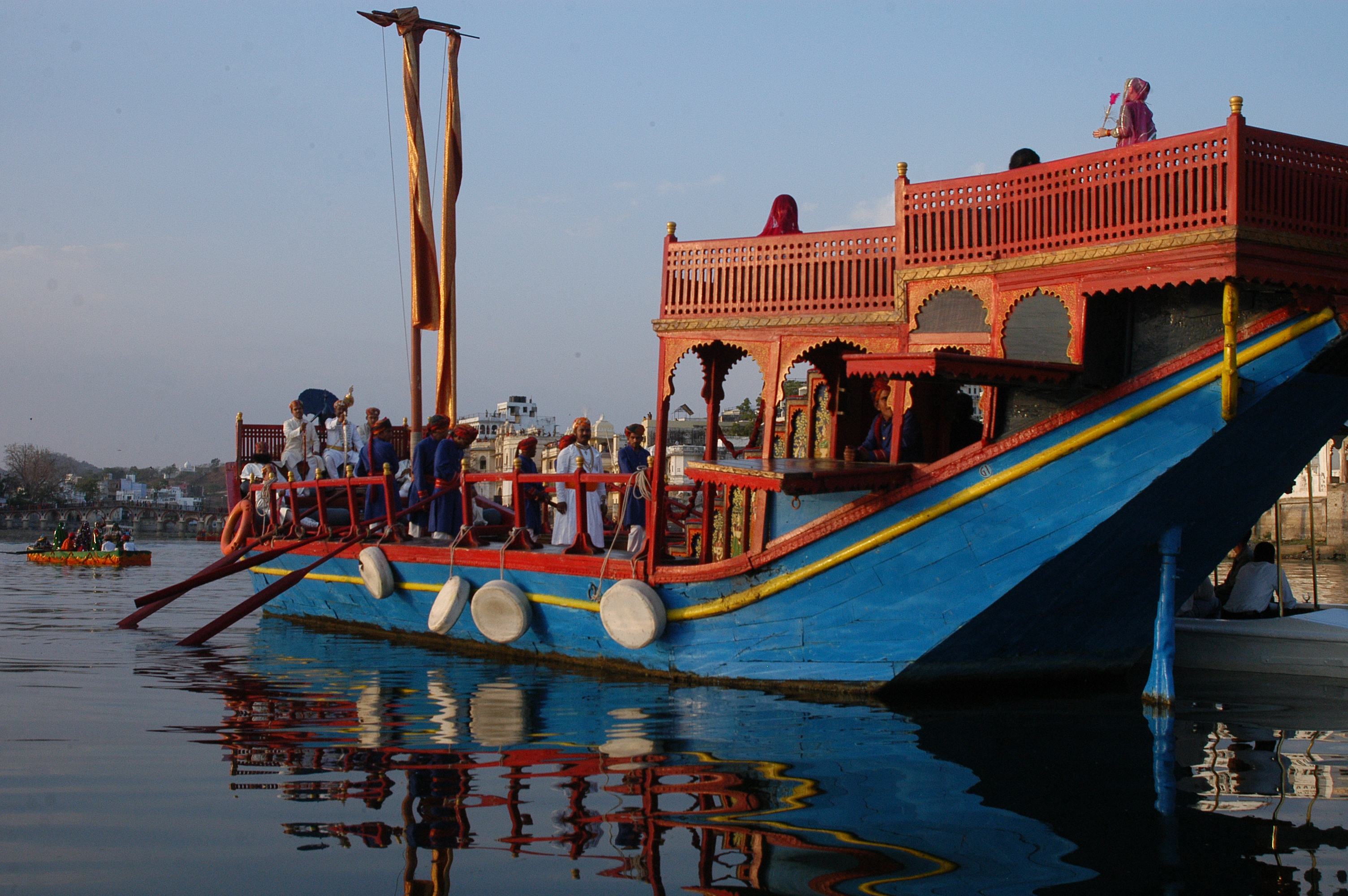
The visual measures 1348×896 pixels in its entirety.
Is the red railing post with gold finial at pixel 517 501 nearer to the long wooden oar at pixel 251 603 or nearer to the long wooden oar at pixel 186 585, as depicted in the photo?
the long wooden oar at pixel 251 603

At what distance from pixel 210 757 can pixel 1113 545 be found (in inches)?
207

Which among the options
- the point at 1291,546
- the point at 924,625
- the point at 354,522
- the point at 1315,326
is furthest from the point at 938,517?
the point at 1291,546

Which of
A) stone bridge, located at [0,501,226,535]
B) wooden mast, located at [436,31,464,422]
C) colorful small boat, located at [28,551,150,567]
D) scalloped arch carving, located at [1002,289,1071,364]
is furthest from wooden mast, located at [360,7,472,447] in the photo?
stone bridge, located at [0,501,226,535]

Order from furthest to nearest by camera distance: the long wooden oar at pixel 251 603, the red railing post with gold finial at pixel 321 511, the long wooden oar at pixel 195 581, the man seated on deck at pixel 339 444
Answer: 1. the man seated on deck at pixel 339 444
2. the red railing post with gold finial at pixel 321 511
3. the long wooden oar at pixel 195 581
4. the long wooden oar at pixel 251 603

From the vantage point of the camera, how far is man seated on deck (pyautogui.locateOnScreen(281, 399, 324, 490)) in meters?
15.3

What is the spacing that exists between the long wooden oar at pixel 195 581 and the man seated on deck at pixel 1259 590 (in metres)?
9.05

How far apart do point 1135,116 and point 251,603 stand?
8822mm

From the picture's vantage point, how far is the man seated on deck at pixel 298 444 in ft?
50.2

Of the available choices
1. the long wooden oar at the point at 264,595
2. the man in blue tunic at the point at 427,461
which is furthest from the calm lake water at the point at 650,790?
the man in blue tunic at the point at 427,461

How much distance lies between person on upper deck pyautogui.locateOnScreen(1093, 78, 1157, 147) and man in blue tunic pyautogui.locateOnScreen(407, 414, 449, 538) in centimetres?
676

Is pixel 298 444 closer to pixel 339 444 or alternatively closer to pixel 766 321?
pixel 339 444

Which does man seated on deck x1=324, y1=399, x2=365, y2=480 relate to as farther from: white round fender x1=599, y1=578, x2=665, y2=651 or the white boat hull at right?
the white boat hull at right

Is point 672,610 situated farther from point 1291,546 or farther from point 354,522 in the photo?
point 1291,546

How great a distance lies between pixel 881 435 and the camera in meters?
8.45
